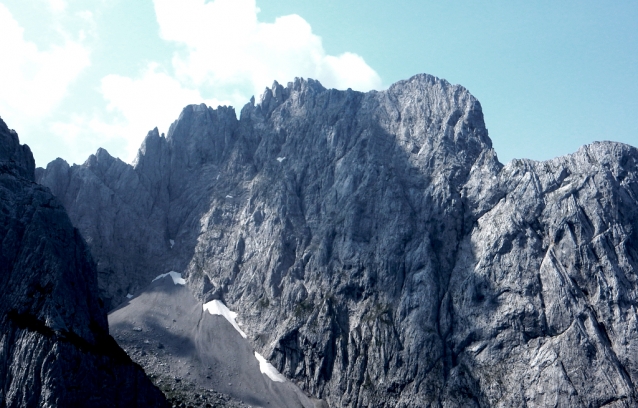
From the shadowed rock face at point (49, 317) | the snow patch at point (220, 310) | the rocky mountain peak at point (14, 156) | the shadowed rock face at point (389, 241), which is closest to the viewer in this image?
the shadowed rock face at point (49, 317)

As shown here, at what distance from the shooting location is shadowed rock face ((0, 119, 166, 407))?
9075 centimetres

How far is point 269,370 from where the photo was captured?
447ft

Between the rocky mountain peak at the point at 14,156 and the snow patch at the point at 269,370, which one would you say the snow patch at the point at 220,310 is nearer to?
the snow patch at the point at 269,370

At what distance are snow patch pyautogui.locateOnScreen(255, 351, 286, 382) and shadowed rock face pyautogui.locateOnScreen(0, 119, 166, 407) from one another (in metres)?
34.1

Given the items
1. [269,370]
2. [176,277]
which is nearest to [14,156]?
[176,277]

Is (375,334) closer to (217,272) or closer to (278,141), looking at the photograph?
(217,272)

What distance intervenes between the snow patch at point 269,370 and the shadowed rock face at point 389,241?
66.8 inches

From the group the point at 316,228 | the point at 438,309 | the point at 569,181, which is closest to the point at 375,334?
the point at 438,309

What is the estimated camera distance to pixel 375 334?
13438cm

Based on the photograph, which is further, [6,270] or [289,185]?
[289,185]

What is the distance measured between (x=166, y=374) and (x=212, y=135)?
91614mm

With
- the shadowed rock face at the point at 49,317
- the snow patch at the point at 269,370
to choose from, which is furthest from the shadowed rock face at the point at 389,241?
the shadowed rock face at the point at 49,317

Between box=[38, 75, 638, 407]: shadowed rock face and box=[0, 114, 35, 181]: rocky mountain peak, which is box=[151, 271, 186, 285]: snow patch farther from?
box=[0, 114, 35, 181]: rocky mountain peak

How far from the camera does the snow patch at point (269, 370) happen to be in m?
134
